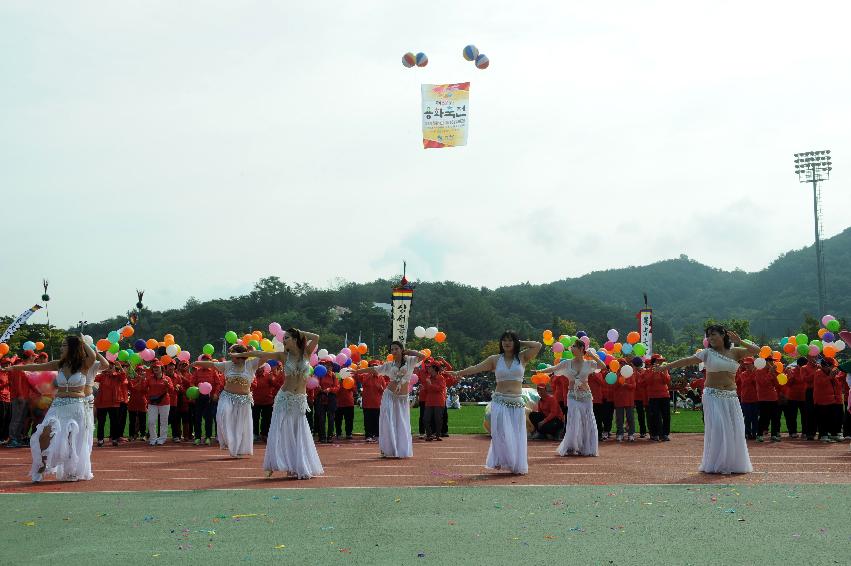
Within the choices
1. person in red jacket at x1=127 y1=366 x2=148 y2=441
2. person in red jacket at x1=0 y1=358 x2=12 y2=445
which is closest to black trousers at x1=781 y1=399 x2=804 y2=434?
person in red jacket at x1=127 y1=366 x2=148 y2=441

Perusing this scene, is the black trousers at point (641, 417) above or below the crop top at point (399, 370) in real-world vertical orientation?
below

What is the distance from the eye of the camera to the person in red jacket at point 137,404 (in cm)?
1970

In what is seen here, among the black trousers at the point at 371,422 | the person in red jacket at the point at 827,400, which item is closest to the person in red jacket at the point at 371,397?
the black trousers at the point at 371,422

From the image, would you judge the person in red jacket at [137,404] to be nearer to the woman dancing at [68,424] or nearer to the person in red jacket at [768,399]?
the woman dancing at [68,424]

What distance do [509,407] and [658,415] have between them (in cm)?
791

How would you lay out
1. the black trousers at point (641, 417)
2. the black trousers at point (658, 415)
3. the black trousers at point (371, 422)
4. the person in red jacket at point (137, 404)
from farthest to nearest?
the black trousers at point (371, 422)
the person in red jacket at point (137, 404)
the black trousers at point (641, 417)
the black trousers at point (658, 415)

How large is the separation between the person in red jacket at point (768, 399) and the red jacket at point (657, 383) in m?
1.92

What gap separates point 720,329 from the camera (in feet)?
39.0

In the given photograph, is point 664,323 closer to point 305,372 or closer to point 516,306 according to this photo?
point 516,306

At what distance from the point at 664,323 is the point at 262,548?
97.3 m

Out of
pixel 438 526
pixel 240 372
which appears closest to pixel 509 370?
pixel 438 526

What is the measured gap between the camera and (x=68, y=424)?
11.4m

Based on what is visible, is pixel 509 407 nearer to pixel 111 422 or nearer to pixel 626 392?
pixel 626 392

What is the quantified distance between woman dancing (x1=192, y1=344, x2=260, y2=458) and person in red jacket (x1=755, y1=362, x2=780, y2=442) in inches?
424
